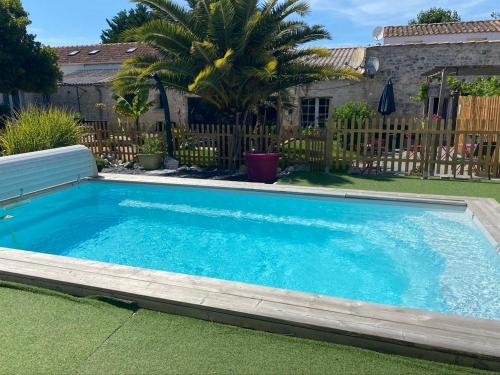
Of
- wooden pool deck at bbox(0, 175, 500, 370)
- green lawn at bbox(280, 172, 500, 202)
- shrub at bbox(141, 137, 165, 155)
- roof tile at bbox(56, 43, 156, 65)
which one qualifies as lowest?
wooden pool deck at bbox(0, 175, 500, 370)

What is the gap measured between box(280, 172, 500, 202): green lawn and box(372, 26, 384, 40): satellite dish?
15.6m

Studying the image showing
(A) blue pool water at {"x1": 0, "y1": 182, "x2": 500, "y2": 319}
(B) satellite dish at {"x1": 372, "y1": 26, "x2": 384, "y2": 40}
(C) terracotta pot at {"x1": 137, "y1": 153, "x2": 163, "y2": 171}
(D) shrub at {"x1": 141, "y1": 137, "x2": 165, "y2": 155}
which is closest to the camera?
(A) blue pool water at {"x1": 0, "y1": 182, "x2": 500, "y2": 319}

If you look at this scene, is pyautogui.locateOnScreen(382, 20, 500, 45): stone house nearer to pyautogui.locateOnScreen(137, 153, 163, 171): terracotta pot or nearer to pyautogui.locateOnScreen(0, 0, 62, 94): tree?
pyautogui.locateOnScreen(137, 153, 163, 171): terracotta pot

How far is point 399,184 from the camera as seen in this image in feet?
30.0

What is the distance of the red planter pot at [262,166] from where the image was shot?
9.76 m

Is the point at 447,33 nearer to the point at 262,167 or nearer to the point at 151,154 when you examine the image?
the point at 262,167

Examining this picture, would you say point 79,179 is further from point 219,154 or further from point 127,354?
point 127,354

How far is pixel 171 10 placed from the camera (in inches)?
440

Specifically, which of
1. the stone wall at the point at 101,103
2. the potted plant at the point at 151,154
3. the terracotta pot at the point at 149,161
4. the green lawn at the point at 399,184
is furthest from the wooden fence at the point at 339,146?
the stone wall at the point at 101,103

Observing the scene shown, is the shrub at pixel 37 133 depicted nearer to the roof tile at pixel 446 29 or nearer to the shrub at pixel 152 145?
the shrub at pixel 152 145

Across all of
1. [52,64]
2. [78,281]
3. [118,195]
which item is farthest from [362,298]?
[52,64]

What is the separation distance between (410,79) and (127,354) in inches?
723

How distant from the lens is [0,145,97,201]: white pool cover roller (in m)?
7.29

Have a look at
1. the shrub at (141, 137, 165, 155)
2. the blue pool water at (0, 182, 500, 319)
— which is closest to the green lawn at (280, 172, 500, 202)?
the blue pool water at (0, 182, 500, 319)
